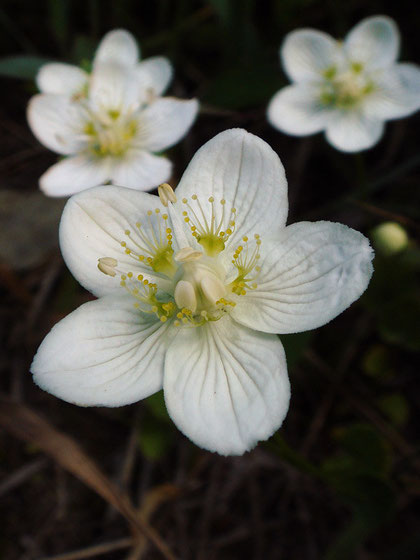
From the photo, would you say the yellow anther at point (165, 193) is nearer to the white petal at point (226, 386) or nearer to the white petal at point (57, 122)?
the white petal at point (226, 386)

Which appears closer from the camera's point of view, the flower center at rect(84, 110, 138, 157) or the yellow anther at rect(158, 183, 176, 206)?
the yellow anther at rect(158, 183, 176, 206)

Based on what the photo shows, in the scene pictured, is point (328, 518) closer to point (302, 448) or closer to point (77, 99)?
point (302, 448)

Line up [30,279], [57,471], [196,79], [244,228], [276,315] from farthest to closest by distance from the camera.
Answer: [196,79], [30,279], [57,471], [244,228], [276,315]

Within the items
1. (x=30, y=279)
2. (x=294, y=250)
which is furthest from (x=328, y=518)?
(x=30, y=279)

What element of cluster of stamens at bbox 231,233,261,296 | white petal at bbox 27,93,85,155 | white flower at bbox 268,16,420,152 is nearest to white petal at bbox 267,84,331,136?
white flower at bbox 268,16,420,152

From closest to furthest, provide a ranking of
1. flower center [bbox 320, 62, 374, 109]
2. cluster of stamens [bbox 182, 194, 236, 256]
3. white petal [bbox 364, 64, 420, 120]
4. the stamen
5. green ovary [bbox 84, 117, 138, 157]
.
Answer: the stamen < cluster of stamens [bbox 182, 194, 236, 256] < green ovary [bbox 84, 117, 138, 157] < white petal [bbox 364, 64, 420, 120] < flower center [bbox 320, 62, 374, 109]

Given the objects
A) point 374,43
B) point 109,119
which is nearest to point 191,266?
Answer: point 109,119

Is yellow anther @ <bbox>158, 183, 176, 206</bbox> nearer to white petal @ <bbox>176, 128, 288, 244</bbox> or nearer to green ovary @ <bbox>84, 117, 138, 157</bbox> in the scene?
white petal @ <bbox>176, 128, 288, 244</bbox>
